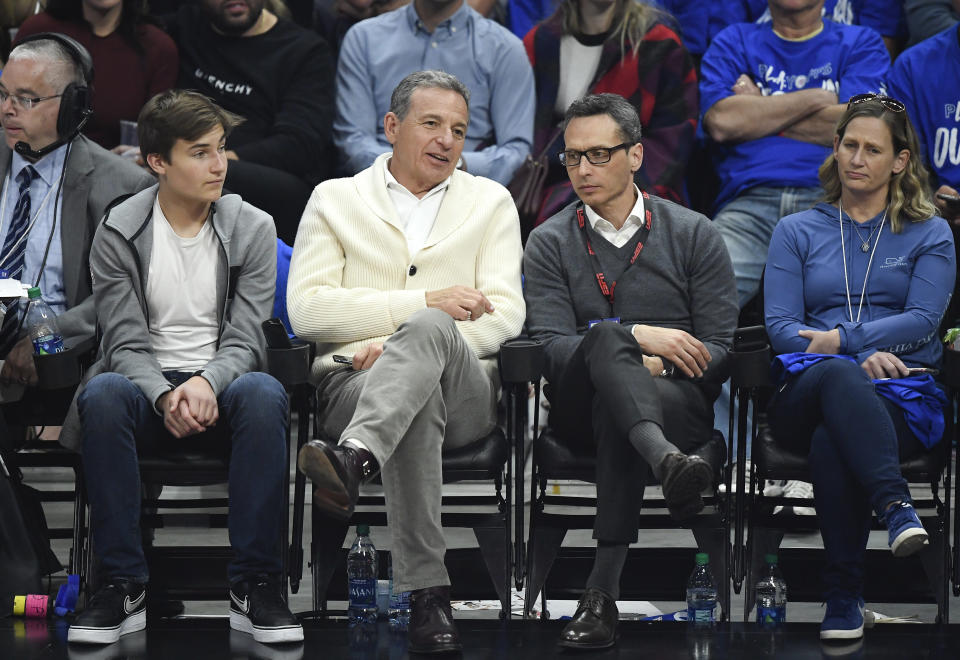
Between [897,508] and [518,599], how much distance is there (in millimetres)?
1146

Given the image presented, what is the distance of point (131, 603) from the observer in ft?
10.4

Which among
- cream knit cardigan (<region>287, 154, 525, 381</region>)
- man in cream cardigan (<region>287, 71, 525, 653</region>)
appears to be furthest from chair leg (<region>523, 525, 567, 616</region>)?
cream knit cardigan (<region>287, 154, 525, 381</region>)

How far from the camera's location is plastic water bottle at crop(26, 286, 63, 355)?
11.7 feet

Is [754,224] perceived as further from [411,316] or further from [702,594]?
[411,316]

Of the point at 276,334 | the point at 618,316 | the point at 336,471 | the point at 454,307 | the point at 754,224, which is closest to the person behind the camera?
the point at 336,471

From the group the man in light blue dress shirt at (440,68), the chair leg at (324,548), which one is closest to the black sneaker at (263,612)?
the chair leg at (324,548)

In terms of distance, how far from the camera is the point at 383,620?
3.38 metres

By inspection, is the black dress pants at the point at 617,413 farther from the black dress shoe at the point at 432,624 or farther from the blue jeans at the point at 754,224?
the blue jeans at the point at 754,224

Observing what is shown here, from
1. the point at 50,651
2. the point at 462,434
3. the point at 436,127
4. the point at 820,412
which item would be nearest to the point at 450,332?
the point at 462,434

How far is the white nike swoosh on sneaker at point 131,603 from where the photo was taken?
3.14m

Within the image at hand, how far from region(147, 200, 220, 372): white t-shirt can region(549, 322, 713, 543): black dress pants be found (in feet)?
3.27

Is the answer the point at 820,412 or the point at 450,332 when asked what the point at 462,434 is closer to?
the point at 450,332

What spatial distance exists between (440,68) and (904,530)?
8.50 ft

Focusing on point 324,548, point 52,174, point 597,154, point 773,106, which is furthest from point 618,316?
point 52,174
